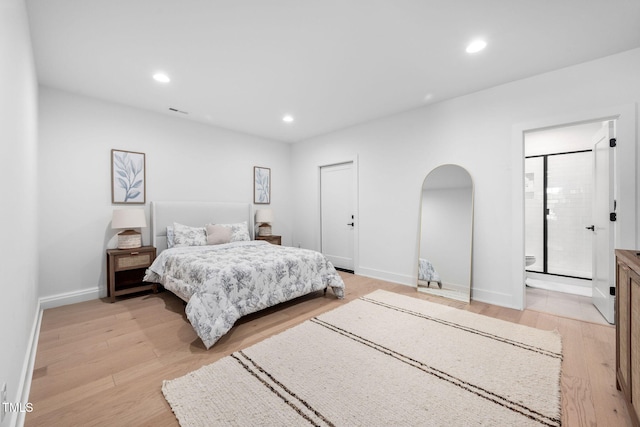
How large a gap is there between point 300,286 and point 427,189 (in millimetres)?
2227

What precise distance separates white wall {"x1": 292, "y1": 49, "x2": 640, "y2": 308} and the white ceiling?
0.20m

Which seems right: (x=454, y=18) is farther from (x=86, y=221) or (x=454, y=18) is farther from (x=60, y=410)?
(x=86, y=221)

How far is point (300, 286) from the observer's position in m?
3.15

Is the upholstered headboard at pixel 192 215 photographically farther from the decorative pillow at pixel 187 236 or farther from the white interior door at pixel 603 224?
the white interior door at pixel 603 224

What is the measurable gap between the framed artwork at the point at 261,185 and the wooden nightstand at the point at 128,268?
82.5 inches

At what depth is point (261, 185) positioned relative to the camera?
17.5ft

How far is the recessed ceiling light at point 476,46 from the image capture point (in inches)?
93.0

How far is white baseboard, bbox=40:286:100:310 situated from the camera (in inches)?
122

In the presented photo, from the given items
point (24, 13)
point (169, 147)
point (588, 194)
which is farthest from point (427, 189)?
point (24, 13)

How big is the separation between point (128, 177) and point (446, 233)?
4446 mm

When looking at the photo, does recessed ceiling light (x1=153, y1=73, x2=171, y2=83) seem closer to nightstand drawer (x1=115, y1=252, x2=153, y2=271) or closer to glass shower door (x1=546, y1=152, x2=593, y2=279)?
nightstand drawer (x1=115, y1=252, x2=153, y2=271)

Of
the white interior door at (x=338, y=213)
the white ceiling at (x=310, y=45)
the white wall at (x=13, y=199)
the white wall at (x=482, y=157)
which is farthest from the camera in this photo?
the white interior door at (x=338, y=213)

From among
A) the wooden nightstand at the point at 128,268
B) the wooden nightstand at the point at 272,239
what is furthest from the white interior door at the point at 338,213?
the wooden nightstand at the point at 128,268

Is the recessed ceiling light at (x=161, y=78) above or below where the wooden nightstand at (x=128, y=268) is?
above
